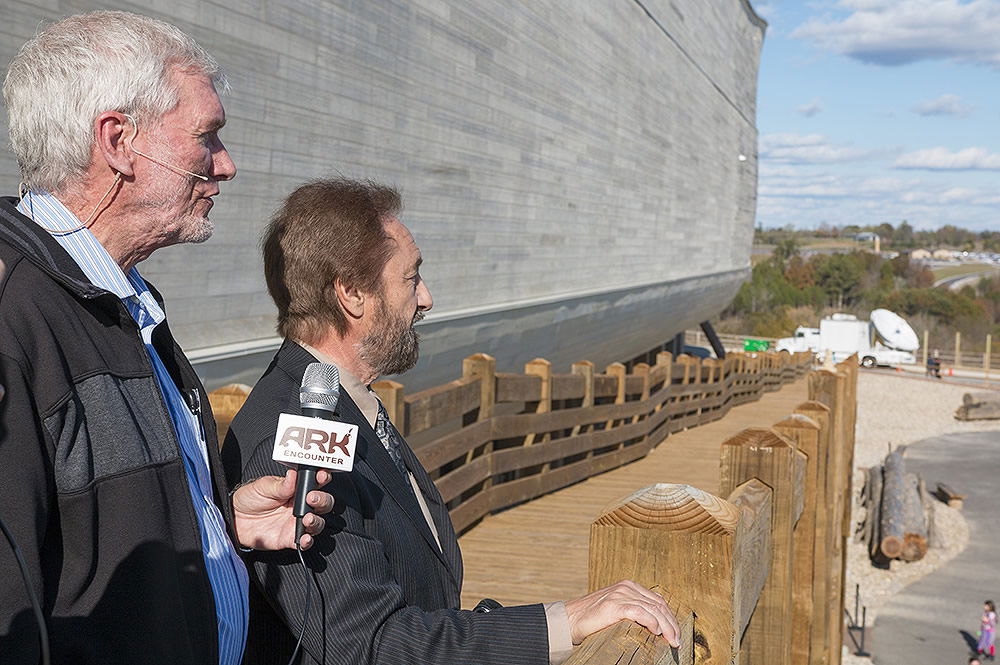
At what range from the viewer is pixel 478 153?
30.3ft

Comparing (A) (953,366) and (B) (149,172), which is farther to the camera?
(A) (953,366)

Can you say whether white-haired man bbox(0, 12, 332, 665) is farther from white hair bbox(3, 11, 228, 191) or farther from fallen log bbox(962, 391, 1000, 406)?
fallen log bbox(962, 391, 1000, 406)

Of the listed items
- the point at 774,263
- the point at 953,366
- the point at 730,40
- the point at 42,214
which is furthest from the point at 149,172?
the point at 774,263

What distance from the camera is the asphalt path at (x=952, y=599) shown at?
14633 millimetres

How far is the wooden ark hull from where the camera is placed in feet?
18.4

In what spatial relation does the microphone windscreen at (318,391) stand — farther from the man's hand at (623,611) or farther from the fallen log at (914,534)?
the fallen log at (914,534)

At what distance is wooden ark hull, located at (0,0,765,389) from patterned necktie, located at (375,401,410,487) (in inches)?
98.6

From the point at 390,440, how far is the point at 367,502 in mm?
328

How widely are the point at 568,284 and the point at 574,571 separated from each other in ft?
25.2

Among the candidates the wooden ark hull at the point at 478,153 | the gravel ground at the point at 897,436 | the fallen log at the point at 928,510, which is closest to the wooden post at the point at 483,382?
the wooden ark hull at the point at 478,153

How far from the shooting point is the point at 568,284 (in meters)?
12.8

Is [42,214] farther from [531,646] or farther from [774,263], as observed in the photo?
[774,263]

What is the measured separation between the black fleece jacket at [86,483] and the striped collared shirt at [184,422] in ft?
0.27

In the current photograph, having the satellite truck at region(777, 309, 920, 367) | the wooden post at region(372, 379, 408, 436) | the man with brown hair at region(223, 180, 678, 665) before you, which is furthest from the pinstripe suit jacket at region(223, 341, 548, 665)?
the satellite truck at region(777, 309, 920, 367)
